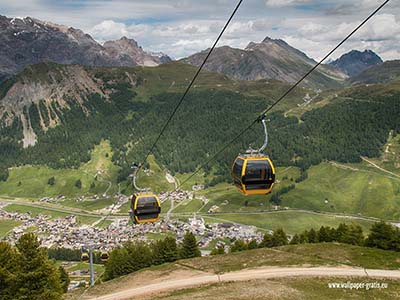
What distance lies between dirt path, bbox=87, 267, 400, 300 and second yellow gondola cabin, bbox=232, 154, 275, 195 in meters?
21.6

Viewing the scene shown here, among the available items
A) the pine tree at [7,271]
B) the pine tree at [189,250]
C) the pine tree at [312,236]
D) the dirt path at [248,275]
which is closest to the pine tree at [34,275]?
the pine tree at [7,271]

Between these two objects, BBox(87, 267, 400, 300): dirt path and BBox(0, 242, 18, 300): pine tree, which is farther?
BBox(87, 267, 400, 300): dirt path

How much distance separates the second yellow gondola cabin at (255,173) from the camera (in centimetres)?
3388

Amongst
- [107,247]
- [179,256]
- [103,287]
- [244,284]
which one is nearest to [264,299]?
[244,284]

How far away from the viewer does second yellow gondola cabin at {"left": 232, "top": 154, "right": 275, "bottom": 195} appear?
33875mm

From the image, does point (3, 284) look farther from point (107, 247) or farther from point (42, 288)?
point (107, 247)

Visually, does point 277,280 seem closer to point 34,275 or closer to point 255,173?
point 255,173

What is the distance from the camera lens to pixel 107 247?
562 ft

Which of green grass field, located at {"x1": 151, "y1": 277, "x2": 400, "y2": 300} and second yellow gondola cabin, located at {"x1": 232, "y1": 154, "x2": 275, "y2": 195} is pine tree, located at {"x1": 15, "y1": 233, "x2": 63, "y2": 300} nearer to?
green grass field, located at {"x1": 151, "y1": 277, "x2": 400, "y2": 300}

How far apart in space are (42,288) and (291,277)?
99.5 feet

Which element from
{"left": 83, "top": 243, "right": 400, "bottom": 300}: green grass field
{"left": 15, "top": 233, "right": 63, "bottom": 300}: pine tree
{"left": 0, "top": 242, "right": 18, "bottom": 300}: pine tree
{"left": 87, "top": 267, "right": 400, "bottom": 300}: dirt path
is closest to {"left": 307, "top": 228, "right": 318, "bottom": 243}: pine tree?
{"left": 83, "top": 243, "right": 400, "bottom": 300}: green grass field

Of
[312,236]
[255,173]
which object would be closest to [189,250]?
[312,236]

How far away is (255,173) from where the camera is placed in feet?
112

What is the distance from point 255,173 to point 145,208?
69.2 feet
